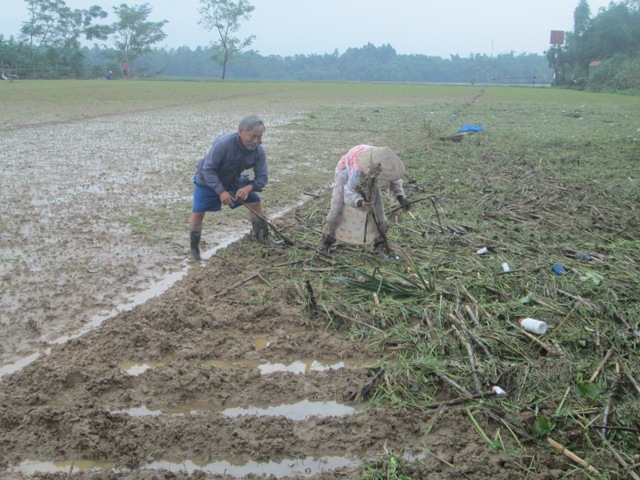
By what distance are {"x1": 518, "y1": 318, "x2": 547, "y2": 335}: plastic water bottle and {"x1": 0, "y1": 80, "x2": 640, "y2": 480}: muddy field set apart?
110 cm

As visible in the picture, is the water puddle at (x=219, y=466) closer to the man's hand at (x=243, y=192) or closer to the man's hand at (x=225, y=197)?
the man's hand at (x=225, y=197)

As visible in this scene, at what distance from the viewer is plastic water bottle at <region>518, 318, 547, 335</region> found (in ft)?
13.7

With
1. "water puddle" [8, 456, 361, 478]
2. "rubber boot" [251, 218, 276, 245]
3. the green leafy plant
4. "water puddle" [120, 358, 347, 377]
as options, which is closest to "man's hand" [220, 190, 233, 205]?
"rubber boot" [251, 218, 276, 245]

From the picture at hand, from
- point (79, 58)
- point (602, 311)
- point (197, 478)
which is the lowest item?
point (197, 478)

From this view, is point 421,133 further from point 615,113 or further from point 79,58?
point 79,58

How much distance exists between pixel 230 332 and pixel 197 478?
169 centimetres

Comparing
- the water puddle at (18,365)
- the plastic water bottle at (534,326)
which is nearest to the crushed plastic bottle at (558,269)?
the plastic water bottle at (534,326)

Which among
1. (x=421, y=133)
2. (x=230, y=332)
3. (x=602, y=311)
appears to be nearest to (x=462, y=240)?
(x=602, y=311)

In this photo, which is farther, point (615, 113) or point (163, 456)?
point (615, 113)

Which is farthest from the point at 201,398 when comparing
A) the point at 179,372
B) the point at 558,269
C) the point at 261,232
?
the point at 558,269

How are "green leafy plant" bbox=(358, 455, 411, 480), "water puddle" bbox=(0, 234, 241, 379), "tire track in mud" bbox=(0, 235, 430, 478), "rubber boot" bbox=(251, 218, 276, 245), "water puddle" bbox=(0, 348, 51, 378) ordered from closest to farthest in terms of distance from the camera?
1. "green leafy plant" bbox=(358, 455, 411, 480)
2. "tire track in mud" bbox=(0, 235, 430, 478)
3. "water puddle" bbox=(0, 348, 51, 378)
4. "water puddle" bbox=(0, 234, 241, 379)
5. "rubber boot" bbox=(251, 218, 276, 245)

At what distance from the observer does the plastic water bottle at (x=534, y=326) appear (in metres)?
4.16

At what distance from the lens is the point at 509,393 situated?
3568 millimetres

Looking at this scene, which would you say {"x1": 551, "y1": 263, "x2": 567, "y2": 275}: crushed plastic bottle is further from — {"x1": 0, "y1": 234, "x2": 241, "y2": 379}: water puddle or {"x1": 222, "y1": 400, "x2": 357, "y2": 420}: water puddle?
{"x1": 0, "y1": 234, "x2": 241, "y2": 379}: water puddle
